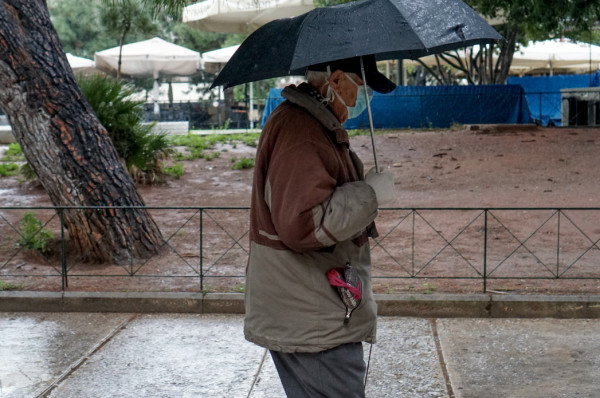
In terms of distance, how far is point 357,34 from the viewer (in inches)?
106

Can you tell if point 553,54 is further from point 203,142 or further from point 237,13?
point 237,13

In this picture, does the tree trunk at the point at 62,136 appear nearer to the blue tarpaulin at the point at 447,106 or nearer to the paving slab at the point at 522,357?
the paving slab at the point at 522,357

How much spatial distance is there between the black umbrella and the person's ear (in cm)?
8

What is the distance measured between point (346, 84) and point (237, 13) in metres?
12.1

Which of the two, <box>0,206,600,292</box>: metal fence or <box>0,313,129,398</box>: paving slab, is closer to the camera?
<box>0,313,129,398</box>: paving slab

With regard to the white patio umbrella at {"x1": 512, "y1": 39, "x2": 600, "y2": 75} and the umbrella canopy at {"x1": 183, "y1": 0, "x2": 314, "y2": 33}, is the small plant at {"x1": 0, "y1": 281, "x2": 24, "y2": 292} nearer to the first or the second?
the umbrella canopy at {"x1": 183, "y1": 0, "x2": 314, "y2": 33}

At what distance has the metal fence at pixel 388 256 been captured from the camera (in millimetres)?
7031

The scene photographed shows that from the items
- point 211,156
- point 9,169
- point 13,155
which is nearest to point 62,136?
point 9,169

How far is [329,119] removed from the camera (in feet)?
8.64

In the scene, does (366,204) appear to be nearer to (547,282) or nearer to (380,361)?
(380,361)

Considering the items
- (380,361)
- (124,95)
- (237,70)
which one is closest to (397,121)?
→ (124,95)

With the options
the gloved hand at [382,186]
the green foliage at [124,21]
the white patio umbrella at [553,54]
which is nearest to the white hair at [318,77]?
the gloved hand at [382,186]

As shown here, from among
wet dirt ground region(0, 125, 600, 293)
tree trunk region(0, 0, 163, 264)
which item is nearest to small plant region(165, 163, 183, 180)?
wet dirt ground region(0, 125, 600, 293)

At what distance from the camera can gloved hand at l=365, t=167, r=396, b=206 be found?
2.65m
